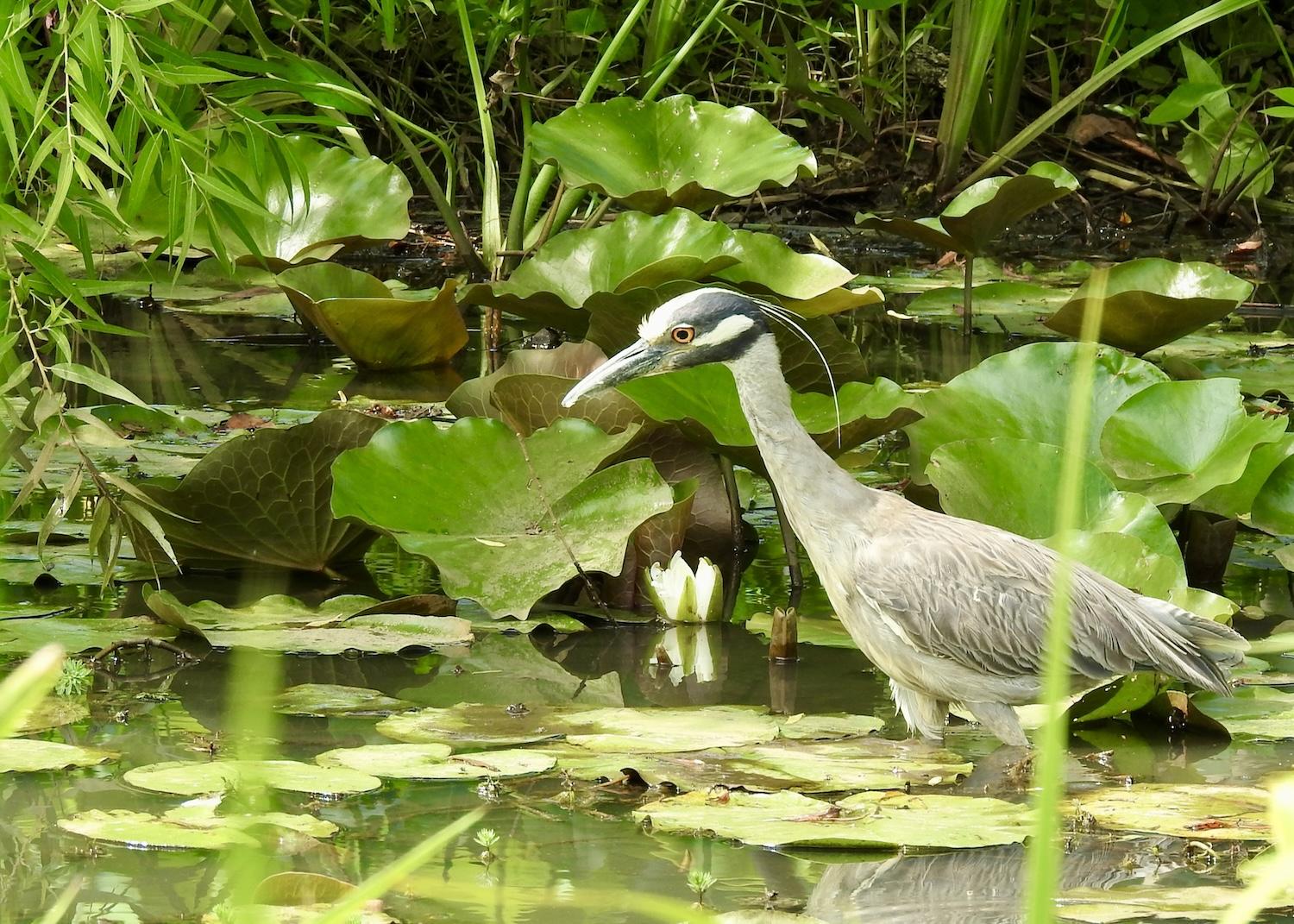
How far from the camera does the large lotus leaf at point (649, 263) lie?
4855 millimetres

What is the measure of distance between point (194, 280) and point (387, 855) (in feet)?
17.9

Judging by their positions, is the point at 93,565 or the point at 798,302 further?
the point at 798,302

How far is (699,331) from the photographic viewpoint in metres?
3.39

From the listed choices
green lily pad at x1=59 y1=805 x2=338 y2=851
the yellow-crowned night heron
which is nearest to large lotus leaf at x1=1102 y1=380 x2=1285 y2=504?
the yellow-crowned night heron

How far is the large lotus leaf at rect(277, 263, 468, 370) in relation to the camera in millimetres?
5539

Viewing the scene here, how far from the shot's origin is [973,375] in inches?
166

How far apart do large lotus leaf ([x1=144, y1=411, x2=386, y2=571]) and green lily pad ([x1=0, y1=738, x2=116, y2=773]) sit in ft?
3.22

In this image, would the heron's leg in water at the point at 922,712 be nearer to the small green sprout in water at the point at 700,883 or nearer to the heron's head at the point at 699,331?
the heron's head at the point at 699,331

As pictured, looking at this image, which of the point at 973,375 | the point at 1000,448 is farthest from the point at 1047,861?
the point at 973,375

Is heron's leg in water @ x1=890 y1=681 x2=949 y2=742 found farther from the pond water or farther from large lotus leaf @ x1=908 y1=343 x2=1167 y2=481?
large lotus leaf @ x1=908 y1=343 x2=1167 y2=481

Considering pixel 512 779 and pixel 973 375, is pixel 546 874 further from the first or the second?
pixel 973 375

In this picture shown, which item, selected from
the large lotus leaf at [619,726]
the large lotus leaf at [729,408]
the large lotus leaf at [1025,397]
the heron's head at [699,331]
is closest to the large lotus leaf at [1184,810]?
the large lotus leaf at [619,726]

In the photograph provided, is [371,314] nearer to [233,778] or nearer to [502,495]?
[502,495]

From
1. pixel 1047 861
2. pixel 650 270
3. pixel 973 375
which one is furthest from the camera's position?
pixel 650 270
